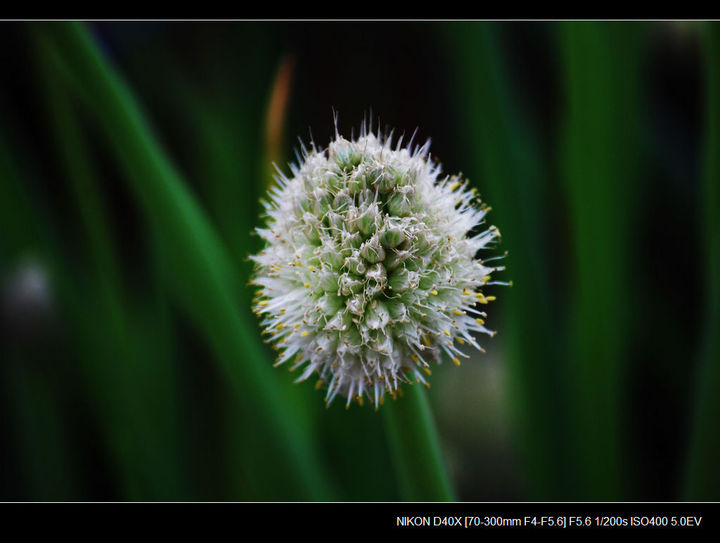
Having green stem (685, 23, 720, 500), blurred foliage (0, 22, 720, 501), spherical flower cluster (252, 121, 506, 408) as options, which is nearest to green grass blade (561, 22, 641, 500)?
blurred foliage (0, 22, 720, 501)

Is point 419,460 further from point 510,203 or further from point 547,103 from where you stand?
point 547,103

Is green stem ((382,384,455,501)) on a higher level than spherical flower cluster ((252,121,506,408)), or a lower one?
lower

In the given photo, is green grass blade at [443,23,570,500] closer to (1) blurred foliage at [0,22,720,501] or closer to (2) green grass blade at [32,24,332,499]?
(1) blurred foliage at [0,22,720,501]

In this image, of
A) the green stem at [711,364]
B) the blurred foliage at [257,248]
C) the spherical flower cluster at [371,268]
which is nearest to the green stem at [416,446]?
the spherical flower cluster at [371,268]

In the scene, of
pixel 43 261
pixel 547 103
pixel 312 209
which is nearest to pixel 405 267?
pixel 312 209

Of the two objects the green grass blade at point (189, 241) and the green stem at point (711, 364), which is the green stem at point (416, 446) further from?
the green stem at point (711, 364)

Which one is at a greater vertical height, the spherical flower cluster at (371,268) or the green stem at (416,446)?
the spherical flower cluster at (371,268)
